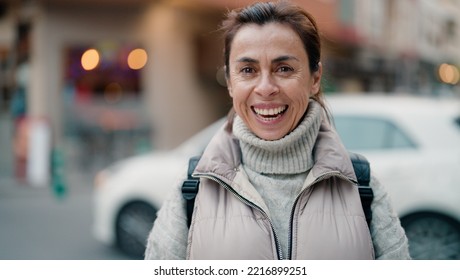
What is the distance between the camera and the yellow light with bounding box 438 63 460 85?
1003 cm

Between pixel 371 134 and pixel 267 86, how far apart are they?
3.37 m

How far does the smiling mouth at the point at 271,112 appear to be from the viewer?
1462mm

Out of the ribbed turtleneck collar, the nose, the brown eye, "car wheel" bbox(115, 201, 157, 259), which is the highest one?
the brown eye

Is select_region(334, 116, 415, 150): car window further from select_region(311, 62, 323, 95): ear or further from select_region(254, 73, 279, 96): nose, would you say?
select_region(254, 73, 279, 96): nose

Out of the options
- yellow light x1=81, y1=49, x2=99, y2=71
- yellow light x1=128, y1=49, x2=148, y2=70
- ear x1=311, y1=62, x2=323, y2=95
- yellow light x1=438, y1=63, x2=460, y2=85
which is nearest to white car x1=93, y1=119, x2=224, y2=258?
ear x1=311, y1=62, x2=323, y2=95

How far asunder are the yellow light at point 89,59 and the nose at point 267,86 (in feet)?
33.6

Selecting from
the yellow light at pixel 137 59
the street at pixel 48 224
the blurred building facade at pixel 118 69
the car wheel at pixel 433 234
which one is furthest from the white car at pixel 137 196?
the yellow light at pixel 137 59

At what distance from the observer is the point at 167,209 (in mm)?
1513

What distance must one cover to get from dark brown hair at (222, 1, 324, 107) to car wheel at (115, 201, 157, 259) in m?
3.75

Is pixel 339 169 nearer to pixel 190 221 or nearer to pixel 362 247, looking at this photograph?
pixel 362 247

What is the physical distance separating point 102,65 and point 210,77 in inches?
90.5

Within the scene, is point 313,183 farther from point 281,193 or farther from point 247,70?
point 247,70

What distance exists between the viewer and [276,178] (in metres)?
1.51
